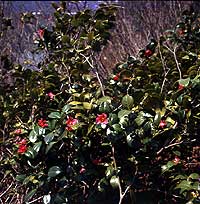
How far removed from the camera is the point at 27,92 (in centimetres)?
284

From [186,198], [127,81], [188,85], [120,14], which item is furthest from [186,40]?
[120,14]

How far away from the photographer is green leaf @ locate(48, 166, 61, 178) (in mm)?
2190

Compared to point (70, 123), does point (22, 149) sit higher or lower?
lower

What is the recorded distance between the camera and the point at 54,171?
2207 millimetres

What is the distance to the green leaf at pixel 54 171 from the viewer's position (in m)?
2.19

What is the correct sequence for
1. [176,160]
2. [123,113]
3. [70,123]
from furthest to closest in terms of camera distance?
1. [176,160]
2. [70,123]
3. [123,113]

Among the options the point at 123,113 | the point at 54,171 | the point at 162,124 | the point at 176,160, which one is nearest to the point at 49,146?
the point at 54,171

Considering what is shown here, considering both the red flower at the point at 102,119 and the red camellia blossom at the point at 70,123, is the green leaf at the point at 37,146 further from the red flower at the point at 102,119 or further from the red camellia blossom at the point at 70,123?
the red flower at the point at 102,119

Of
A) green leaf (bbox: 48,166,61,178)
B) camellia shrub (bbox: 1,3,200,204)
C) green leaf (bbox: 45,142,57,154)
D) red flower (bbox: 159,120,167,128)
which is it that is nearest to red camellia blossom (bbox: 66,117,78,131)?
camellia shrub (bbox: 1,3,200,204)

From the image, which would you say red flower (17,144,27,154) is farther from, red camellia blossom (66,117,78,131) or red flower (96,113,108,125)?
red flower (96,113,108,125)

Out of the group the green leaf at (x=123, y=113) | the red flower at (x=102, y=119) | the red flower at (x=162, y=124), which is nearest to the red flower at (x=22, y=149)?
the red flower at (x=102, y=119)

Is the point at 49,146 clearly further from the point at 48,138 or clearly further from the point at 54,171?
the point at 54,171

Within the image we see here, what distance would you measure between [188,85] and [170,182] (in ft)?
2.11

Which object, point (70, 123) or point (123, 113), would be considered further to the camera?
point (70, 123)
